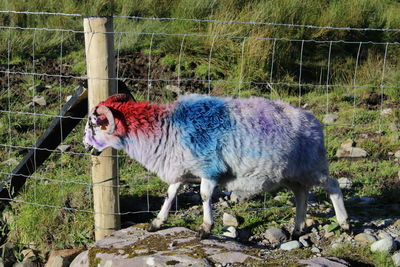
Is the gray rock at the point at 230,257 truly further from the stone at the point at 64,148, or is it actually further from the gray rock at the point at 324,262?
the stone at the point at 64,148

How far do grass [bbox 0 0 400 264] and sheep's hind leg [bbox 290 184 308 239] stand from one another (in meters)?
0.36

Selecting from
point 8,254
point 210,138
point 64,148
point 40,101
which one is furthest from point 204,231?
point 40,101

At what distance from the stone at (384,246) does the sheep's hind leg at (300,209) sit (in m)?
0.65

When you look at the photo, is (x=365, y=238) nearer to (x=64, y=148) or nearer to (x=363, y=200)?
(x=363, y=200)

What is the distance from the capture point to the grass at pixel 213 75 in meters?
6.09

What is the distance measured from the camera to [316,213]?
609 cm

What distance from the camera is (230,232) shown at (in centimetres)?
561

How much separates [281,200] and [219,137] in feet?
5.65

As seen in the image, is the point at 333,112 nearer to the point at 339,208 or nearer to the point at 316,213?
the point at 316,213

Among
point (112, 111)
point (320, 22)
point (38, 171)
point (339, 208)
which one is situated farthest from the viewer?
point (320, 22)

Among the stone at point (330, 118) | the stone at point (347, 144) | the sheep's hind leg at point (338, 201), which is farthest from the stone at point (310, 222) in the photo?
the stone at point (330, 118)

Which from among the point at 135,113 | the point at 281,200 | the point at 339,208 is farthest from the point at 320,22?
the point at 135,113

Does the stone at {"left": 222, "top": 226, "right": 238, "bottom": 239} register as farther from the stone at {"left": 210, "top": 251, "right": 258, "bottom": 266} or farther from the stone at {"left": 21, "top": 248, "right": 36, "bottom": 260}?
the stone at {"left": 21, "top": 248, "right": 36, "bottom": 260}

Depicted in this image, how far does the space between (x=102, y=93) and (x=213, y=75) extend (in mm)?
4040
